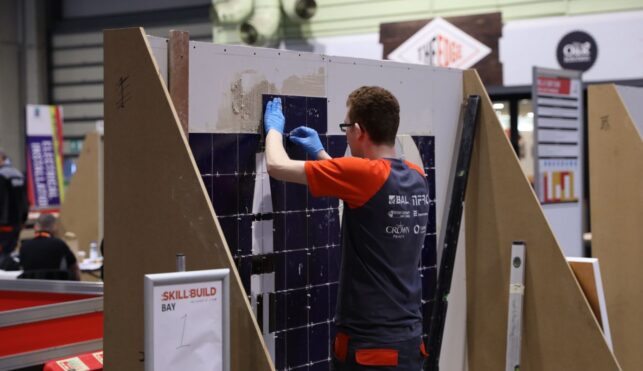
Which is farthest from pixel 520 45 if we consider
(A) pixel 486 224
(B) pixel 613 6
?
(A) pixel 486 224

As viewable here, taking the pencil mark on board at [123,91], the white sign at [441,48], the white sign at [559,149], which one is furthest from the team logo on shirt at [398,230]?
the white sign at [441,48]

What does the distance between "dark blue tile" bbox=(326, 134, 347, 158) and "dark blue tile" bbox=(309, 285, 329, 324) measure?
581 millimetres

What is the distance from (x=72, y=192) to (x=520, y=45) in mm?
5862

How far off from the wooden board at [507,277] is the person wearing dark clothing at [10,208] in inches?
310

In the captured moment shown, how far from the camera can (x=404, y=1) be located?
11195 mm

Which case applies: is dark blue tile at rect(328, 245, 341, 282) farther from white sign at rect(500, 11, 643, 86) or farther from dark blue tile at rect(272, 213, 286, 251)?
white sign at rect(500, 11, 643, 86)

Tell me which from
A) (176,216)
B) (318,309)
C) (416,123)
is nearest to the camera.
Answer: (176,216)

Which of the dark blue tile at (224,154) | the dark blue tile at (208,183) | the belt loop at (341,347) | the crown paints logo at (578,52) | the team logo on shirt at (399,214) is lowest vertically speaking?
the belt loop at (341,347)

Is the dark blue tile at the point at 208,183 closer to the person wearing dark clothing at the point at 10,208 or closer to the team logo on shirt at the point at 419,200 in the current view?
the team logo on shirt at the point at 419,200

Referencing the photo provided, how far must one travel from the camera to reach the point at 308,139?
374cm

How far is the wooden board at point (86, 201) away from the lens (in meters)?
11.7

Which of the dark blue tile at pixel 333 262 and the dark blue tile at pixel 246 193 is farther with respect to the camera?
the dark blue tile at pixel 333 262

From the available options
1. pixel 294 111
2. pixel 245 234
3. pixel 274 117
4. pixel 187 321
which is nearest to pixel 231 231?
pixel 245 234

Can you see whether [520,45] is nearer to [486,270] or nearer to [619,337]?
[619,337]
